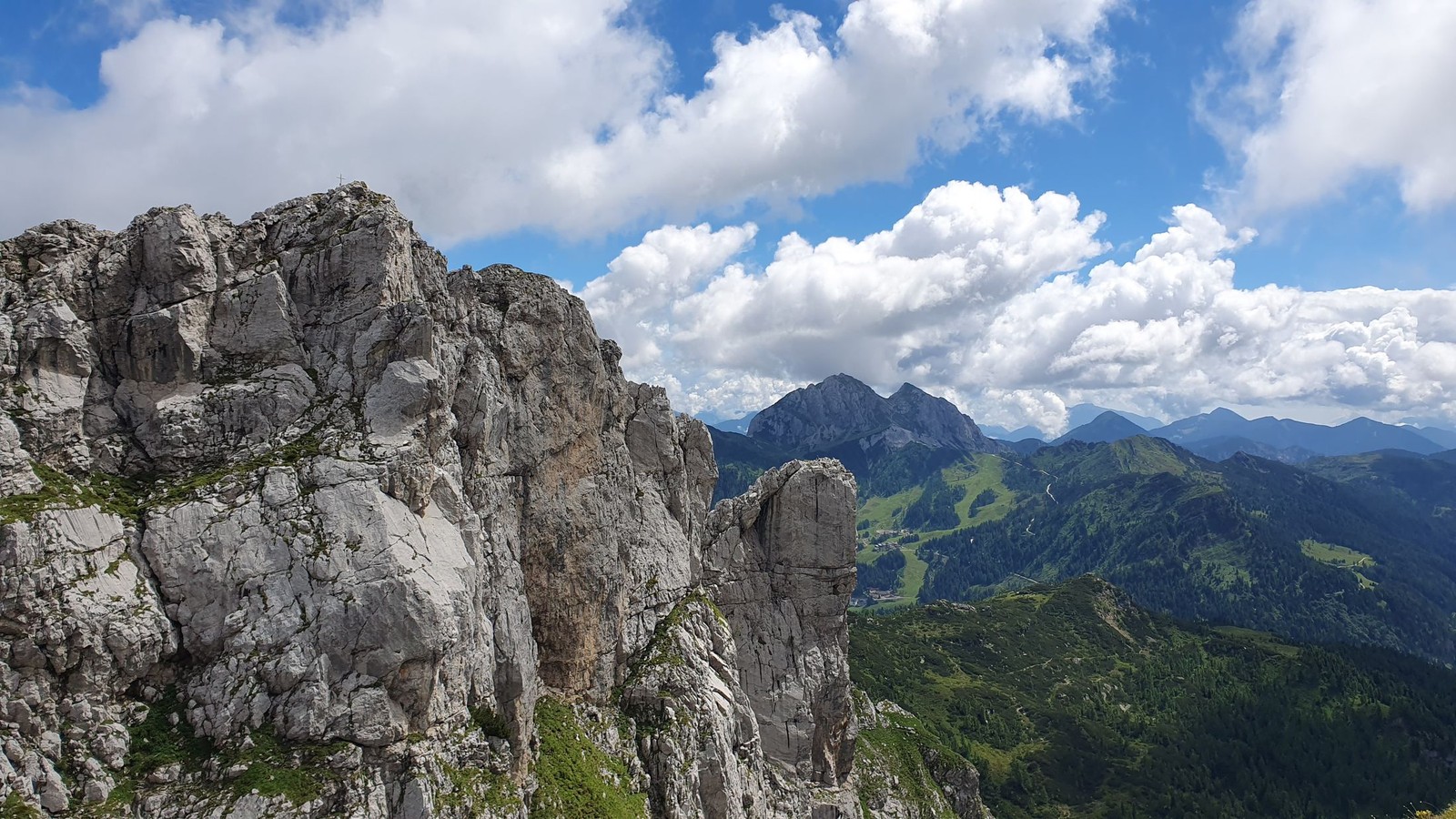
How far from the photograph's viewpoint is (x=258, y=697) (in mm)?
30609

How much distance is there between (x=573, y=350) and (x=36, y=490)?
3057 cm

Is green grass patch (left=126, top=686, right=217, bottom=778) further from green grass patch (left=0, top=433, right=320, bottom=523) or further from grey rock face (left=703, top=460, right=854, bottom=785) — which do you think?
grey rock face (left=703, top=460, right=854, bottom=785)

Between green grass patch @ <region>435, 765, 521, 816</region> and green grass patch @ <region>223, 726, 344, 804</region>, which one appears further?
green grass patch @ <region>435, 765, 521, 816</region>

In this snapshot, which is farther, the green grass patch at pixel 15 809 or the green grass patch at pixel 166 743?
the green grass patch at pixel 166 743

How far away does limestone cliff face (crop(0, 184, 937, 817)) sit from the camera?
1135 inches

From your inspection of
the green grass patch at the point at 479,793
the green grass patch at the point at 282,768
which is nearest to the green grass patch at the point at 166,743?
the green grass patch at the point at 282,768

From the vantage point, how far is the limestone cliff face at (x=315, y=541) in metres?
28.8

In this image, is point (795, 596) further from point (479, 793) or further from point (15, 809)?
point (15, 809)

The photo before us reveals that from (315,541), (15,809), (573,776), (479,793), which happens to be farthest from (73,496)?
(573,776)

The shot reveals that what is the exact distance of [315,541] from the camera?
33125 millimetres

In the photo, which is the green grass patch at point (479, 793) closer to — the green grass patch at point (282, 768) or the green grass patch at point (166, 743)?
the green grass patch at point (282, 768)

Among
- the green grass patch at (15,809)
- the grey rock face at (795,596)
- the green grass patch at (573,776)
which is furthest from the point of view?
the grey rock face at (795,596)

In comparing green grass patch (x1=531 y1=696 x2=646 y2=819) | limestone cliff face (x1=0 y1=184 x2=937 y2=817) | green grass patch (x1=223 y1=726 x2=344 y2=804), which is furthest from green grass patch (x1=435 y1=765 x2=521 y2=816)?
green grass patch (x1=223 y1=726 x2=344 y2=804)

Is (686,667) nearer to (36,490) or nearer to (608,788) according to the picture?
(608,788)
